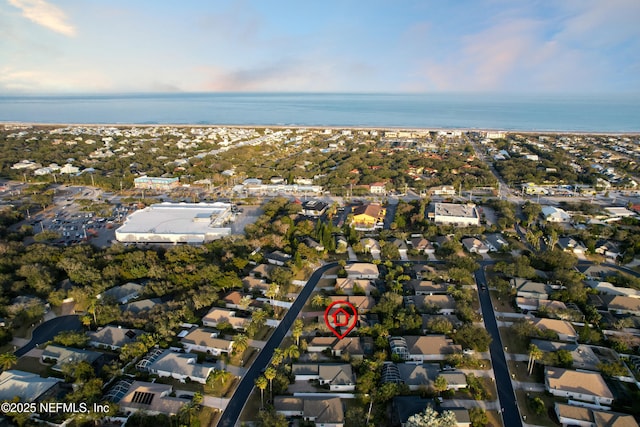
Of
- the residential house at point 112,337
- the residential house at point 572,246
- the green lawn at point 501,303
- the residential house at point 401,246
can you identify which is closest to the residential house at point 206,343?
the residential house at point 112,337

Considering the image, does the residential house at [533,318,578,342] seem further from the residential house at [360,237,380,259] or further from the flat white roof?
the flat white roof

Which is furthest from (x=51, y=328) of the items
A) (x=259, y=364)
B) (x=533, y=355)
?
(x=533, y=355)

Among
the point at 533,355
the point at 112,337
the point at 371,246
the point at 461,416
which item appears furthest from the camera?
the point at 371,246

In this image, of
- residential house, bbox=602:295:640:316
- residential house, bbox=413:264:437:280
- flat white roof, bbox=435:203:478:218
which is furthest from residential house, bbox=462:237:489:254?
residential house, bbox=602:295:640:316

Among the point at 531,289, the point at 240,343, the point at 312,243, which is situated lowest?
the point at 531,289

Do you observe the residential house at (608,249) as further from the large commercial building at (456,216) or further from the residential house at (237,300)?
the residential house at (237,300)

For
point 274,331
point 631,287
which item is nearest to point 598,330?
point 631,287

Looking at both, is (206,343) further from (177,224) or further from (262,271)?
(177,224)
